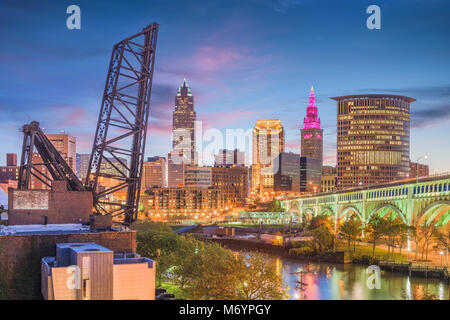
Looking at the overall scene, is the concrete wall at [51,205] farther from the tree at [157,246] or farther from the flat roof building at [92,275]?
the tree at [157,246]

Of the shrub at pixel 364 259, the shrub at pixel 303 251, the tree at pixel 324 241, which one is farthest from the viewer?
the tree at pixel 324 241

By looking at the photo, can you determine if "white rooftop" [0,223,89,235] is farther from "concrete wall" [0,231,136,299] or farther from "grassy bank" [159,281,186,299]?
"grassy bank" [159,281,186,299]

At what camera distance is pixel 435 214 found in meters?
87.7

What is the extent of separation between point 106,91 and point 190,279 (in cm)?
1792

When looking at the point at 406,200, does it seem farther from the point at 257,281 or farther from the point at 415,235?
the point at 257,281

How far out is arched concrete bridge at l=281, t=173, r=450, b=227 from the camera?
79250 millimetres

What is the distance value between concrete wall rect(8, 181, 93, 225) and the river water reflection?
75.1 ft

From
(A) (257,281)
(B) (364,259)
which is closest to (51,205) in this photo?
(A) (257,281)

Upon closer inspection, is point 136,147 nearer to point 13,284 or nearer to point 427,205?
point 13,284

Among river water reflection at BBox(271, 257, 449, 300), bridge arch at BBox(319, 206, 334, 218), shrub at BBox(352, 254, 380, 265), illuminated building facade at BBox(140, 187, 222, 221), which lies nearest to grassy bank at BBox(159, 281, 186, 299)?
river water reflection at BBox(271, 257, 449, 300)

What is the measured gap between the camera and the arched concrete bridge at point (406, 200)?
260 ft

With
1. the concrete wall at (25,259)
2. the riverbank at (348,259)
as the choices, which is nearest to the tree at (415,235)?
the riverbank at (348,259)

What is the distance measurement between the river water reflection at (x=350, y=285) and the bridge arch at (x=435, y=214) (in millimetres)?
21182

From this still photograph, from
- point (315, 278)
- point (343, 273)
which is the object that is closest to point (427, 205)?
point (343, 273)
